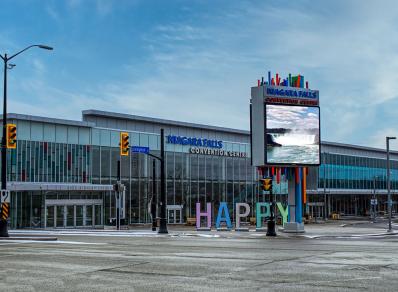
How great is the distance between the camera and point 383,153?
116938 millimetres

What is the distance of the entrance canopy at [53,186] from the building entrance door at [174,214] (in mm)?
10937

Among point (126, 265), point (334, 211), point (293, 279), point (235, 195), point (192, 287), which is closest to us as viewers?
point (192, 287)

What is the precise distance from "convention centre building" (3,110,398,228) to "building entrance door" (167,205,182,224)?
116 mm

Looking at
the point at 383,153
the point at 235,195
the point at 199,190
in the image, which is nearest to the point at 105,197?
the point at 199,190

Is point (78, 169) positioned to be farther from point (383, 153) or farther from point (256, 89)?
point (383, 153)

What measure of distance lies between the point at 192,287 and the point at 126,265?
15.0ft

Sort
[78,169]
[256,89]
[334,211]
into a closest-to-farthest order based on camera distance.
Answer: [256,89] < [78,169] < [334,211]

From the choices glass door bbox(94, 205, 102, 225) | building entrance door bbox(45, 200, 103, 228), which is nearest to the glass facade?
glass door bbox(94, 205, 102, 225)

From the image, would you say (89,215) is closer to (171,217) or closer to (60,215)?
(60,215)

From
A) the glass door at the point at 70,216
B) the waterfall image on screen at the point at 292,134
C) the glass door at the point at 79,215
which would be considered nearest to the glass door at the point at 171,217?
the glass door at the point at 79,215

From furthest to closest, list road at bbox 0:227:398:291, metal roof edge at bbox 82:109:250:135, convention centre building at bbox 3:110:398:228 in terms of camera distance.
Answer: metal roof edge at bbox 82:109:250:135 < convention centre building at bbox 3:110:398:228 < road at bbox 0:227:398:291

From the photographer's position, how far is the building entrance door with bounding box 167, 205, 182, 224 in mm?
68938

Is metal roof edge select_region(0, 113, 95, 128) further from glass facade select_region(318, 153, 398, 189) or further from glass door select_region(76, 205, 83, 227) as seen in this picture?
glass facade select_region(318, 153, 398, 189)

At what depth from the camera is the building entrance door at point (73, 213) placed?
5719cm
